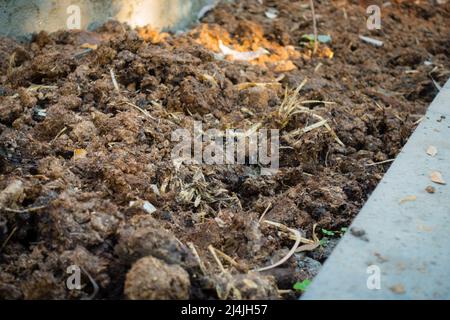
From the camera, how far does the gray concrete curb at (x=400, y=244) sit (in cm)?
185

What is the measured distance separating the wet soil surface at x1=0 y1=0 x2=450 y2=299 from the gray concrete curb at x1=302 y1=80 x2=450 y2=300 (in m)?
0.29

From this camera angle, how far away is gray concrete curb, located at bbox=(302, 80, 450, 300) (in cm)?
185

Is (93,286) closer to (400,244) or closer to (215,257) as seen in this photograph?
(215,257)

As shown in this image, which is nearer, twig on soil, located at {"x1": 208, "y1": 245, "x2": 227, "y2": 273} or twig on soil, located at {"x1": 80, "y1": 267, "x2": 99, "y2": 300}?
twig on soil, located at {"x1": 80, "y1": 267, "x2": 99, "y2": 300}

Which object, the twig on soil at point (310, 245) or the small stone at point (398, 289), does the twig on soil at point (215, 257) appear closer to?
the twig on soil at point (310, 245)

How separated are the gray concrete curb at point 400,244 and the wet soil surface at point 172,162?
0.29m

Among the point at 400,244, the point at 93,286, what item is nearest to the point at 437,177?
the point at 400,244

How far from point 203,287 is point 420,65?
10.3 feet

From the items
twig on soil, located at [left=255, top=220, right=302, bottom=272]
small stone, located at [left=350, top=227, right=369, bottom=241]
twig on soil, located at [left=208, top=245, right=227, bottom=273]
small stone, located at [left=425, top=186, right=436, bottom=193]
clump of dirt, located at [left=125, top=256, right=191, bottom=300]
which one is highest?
clump of dirt, located at [left=125, top=256, right=191, bottom=300]

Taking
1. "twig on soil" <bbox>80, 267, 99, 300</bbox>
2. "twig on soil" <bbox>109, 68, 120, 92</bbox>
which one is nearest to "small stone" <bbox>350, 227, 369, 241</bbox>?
"twig on soil" <bbox>80, 267, 99, 300</bbox>

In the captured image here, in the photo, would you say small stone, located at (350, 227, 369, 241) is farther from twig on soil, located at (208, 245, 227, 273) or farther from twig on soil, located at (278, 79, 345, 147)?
twig on soil, located at (278, 79, 345, 147)

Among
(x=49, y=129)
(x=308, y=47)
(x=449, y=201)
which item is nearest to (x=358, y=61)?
(x=308, y=47)

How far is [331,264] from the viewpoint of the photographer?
1916 millimetres
